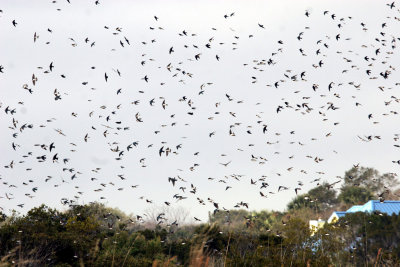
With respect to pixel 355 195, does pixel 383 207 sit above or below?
below

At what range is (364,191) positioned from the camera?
269ft

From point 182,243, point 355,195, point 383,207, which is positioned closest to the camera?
point 182,243

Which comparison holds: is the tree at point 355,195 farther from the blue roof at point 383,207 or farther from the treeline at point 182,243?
the treeline at point 182,243

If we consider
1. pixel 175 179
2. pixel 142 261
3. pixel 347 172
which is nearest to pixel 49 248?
pixel 142 261

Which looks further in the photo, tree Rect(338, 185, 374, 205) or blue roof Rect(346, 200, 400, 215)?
tree Rect(338, 185, 374, 205)

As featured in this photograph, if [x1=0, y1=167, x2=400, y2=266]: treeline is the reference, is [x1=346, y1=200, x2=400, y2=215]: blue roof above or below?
above

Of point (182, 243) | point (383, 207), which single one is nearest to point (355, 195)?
point (383, 207)

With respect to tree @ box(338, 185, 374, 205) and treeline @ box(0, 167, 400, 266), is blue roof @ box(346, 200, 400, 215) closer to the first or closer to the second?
treeline @ box(0, 167, 400, 266)

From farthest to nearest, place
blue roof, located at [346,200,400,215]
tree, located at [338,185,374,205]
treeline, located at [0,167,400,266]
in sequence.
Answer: tree, located at [338,185,374,205] → blue roof, located at [346,200,400,215] → treeline, located at [0,167,400,266]

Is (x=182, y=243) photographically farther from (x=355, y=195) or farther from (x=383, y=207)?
(x=355, y=195)

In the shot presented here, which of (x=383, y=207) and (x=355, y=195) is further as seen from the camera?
(x=355, y=195)

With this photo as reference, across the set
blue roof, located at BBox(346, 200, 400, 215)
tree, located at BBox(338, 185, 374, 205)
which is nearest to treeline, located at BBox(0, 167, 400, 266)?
blue roof, located at BBox(346, 200, 400, 215)

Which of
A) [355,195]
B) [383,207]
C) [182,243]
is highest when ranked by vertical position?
[355,195]

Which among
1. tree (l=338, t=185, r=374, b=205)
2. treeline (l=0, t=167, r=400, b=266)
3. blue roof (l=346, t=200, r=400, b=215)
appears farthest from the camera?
tree (l=338, t=185, r=374, b=205)
